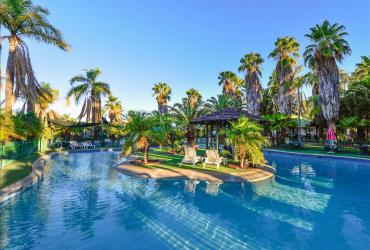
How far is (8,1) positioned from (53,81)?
60.3ft

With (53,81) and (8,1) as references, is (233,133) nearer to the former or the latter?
(8,1)

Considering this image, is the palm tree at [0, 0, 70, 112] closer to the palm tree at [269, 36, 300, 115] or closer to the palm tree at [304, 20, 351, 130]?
the palm tree at [304, 20, 351, 130]

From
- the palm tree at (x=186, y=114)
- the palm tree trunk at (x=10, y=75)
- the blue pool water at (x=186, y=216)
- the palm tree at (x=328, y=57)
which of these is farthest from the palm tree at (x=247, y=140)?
the palm tree at (x=328, y=57)

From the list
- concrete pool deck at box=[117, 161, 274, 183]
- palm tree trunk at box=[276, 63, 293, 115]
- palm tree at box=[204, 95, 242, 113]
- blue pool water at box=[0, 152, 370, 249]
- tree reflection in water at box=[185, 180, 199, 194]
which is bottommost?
blue pool water at box=[0, 152, 370, 249]

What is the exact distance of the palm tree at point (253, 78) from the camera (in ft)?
116

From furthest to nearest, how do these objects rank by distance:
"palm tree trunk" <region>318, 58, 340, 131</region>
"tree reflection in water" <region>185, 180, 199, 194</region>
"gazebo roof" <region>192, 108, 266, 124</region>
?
"palm tree trunk" <region>318, 58, 340, 131</region> → "gazebo roof" <region>192, 108, 266, 124</region> → "tree reflection in water" <region>185, 180, 199, 194</region>

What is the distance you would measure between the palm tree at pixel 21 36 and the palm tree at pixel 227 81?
2941cm

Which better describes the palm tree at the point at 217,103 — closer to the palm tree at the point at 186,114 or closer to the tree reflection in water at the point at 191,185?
the palm tree at the point at 186,114

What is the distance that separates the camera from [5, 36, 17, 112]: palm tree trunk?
1698cm

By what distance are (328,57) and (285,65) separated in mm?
6264

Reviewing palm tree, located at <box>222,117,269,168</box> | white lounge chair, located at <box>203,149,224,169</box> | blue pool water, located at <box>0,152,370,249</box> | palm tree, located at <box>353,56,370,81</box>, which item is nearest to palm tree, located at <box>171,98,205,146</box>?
white lounge chair, located at <box>203,149,224,169</box>

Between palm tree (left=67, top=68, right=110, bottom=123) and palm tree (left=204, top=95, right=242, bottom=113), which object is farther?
palm tree (left=67, top=68, right=110, bottom=123)

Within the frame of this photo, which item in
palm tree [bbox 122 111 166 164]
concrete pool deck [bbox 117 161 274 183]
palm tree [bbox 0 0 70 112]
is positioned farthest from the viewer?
palm tree [bbox 0 0 70 112]

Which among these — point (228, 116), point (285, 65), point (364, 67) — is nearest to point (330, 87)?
point (285, 65)
